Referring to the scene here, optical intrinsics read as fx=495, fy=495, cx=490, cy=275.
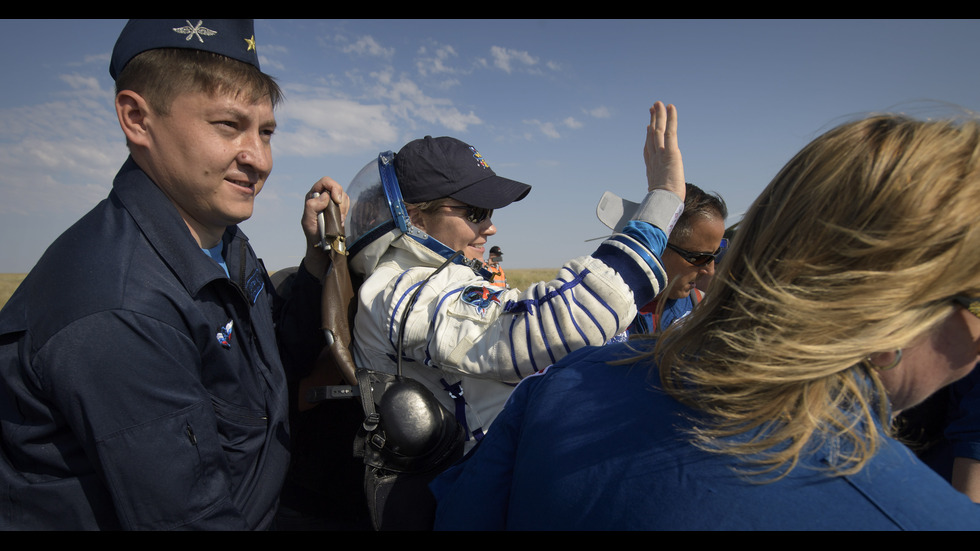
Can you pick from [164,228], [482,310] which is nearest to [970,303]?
[482,310]

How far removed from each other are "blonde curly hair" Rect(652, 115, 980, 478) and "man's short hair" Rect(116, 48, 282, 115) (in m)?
1.68

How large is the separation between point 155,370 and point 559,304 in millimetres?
1208

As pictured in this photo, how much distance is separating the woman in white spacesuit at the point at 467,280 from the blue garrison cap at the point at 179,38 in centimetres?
81

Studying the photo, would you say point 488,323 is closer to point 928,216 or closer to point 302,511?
point 928,216

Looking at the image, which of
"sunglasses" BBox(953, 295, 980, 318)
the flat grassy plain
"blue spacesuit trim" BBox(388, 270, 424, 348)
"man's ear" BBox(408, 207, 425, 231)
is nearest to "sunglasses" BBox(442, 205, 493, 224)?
"man's ear" BBox(408, 207, 425, 231)

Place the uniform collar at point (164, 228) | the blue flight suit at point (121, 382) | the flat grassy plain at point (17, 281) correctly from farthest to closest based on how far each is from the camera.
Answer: the flat grassy plain at point (17, 281) < the uniform collar at point (164, 228) < the blue flight suit at point (121, 382)

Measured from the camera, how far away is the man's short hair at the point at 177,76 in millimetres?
1625

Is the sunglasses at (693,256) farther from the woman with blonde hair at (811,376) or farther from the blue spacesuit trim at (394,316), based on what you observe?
the woman with blonde hair at (811,376)

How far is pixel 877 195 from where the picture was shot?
93cm

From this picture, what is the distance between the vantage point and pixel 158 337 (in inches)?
55.3

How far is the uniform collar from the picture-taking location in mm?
1553

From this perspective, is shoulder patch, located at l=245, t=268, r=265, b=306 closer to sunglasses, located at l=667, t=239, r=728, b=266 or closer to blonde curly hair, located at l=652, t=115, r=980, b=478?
blonde curly hair, located at l=652, t=115, r=980, b=478

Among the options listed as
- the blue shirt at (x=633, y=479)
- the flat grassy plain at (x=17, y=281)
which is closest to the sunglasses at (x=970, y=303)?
the blue shirt at (x=633, y=479)

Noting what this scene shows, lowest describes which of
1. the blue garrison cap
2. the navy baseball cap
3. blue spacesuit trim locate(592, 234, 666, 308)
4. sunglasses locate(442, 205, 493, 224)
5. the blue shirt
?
the blue shirt
